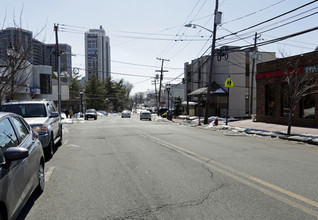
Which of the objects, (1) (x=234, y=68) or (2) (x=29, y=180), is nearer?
(2) (x=29, y=180)

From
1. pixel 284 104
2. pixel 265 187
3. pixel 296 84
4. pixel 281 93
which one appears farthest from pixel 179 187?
pixel 281 93

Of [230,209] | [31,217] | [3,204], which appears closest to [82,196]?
[31,217]

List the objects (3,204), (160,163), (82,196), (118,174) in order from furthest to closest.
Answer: (160,163) < (118,174) < (82,196) < (3,204)

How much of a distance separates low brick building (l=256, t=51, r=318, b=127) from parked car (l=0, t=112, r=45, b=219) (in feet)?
48.0

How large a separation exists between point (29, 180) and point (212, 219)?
8.84 ft

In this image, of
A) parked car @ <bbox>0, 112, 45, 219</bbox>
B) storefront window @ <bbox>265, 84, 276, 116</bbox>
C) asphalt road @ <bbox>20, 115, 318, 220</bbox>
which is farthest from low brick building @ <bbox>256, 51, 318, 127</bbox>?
parked car @ <bbox>0, 112, 45, 219</bbox>

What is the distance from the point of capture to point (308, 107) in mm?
18672

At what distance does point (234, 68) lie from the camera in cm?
4138

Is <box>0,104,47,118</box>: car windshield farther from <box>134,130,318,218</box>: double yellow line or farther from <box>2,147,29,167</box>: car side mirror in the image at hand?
<box>2,147,29,167</box>: car side mirror

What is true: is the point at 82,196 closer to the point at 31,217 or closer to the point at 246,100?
the point at 31,217

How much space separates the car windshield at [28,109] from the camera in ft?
30.8

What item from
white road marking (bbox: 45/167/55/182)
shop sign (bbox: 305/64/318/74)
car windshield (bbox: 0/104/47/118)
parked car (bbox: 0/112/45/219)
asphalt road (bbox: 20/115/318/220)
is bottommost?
white road marking (bbox: 45/167/55/182)

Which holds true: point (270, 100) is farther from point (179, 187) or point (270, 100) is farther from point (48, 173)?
point (48, 173)

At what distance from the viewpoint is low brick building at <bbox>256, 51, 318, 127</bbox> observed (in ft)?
59.0
